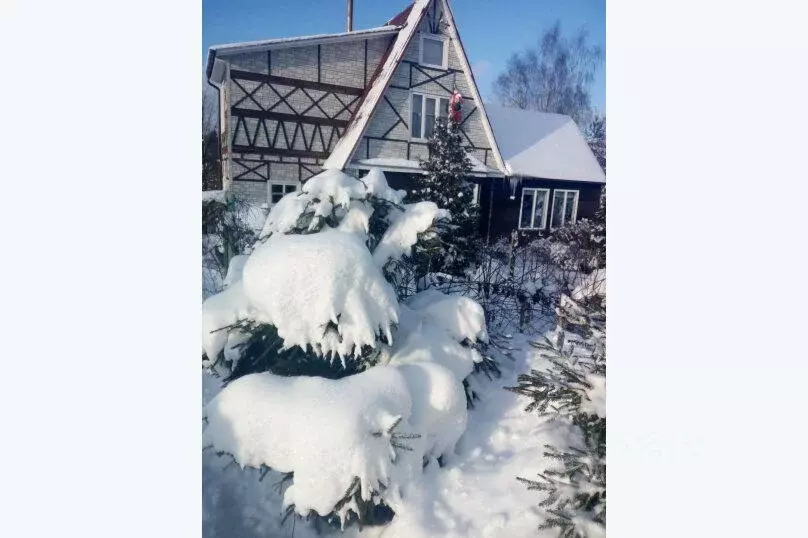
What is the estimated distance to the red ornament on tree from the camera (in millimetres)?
1877

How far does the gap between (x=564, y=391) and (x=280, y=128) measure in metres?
1.50

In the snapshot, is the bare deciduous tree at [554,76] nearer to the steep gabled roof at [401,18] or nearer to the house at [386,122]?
the house at [386,122]

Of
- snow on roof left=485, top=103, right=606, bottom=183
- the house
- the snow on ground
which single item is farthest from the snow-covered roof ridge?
the snow on ground

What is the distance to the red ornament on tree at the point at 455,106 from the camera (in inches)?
73.9

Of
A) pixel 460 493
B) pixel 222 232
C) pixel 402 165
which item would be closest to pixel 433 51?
pixel 402 165

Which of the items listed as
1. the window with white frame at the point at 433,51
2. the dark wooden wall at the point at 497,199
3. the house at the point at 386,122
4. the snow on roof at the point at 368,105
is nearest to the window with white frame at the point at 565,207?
the house at the point at 386,122

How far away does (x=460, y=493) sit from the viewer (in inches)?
54.6

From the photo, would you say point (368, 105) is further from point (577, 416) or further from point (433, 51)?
point (577, 416)

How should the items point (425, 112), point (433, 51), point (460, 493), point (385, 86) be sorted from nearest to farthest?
point (460, 493) < point (433, 51) < point (385, 86) < point (425, 112)

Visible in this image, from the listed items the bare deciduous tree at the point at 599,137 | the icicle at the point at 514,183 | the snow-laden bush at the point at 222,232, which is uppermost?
the bare deciduous tree at the point at 599,137

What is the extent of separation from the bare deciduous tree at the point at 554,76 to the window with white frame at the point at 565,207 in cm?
28

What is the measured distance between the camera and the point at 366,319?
4.43 ft

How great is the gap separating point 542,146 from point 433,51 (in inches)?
26.8

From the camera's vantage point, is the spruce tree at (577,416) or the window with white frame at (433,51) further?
the window with white frame at (433,51)
